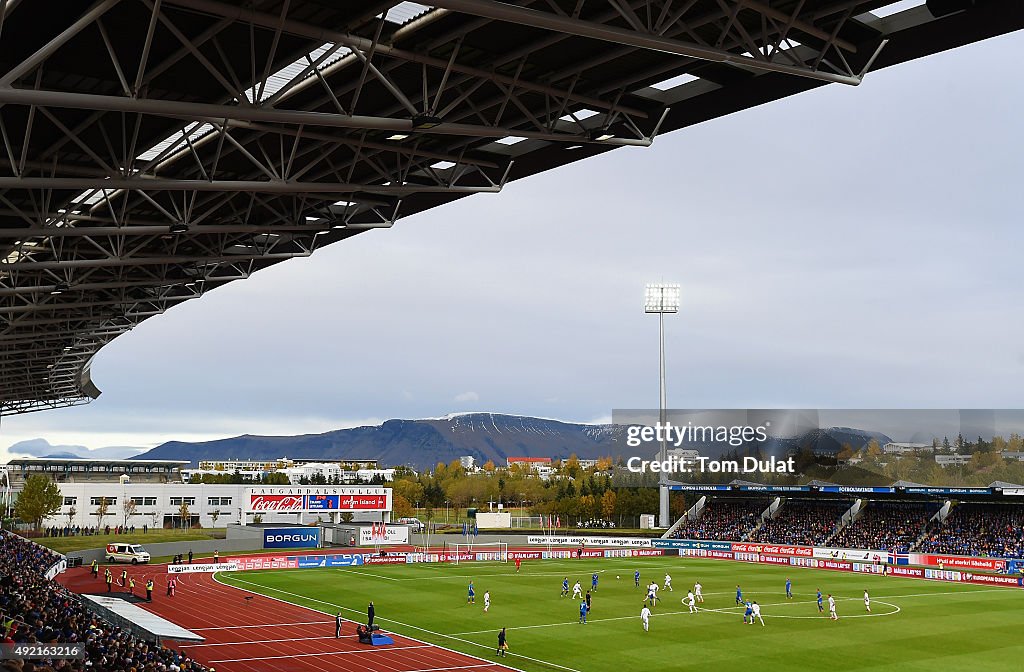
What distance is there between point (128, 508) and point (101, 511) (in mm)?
3543

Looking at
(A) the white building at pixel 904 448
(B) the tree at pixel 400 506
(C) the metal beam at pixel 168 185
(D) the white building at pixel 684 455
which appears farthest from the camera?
(B) the tree at pixel 400 506

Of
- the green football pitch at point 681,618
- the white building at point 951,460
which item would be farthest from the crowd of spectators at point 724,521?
the green football pitch at point 681,618

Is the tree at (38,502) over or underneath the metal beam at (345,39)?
underneath

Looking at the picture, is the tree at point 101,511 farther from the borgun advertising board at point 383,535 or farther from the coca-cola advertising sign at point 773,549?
the coca-cola advertising sign at point 773,549

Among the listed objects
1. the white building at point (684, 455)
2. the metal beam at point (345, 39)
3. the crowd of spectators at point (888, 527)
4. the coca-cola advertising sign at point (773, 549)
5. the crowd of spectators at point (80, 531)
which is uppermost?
the metal beam at point (345, 39)

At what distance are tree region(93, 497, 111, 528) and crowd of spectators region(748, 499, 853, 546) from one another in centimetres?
7149

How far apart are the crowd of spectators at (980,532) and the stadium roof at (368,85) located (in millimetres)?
64793

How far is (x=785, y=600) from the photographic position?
51.7 metres

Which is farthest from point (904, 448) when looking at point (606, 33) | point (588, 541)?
point (606, 33)

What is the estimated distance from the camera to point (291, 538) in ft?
290

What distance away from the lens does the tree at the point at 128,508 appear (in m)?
113

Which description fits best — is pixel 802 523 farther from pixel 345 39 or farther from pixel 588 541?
pixel 345 39

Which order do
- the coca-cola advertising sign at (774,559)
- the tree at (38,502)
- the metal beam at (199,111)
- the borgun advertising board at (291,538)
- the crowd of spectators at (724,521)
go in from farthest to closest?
the tree at (38,502), the crowd of spectators at (724,521), the borgun advertising board at (291,538), the coca-cola advertising sign at (774,559), the metal beam at (199,111)

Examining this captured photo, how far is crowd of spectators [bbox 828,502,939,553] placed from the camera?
262 ft
